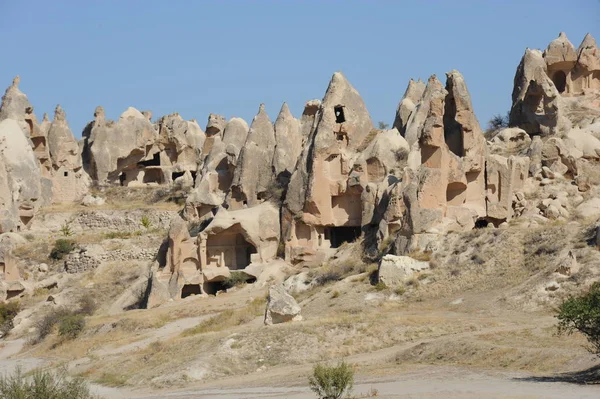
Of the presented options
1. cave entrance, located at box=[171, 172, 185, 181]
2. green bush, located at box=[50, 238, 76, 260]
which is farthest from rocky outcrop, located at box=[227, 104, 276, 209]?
cave entrance, located at box=[171, 172, 185, 181]

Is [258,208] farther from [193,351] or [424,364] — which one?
[424,364]

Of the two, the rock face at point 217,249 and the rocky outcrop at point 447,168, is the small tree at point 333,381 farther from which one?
the rock face at point 217,249

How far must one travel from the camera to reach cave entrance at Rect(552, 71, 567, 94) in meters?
58.5

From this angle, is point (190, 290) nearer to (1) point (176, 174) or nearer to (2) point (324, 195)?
(2) point (324, 195)

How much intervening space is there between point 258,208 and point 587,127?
14.0m

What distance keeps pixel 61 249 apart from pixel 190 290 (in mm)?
9579

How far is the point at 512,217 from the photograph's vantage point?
1658 inches

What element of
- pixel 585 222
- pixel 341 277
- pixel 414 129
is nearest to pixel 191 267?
pixel 341 277

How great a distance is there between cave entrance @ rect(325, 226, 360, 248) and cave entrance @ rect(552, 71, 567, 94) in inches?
660

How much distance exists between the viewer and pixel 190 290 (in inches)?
1769

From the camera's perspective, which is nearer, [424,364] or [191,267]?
[424,364]

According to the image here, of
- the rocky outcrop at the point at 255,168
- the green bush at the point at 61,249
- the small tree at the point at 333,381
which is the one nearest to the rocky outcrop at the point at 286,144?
the rocky outcrop at the point at 255,168

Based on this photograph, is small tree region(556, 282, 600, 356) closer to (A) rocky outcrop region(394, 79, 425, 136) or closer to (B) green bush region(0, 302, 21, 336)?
(B) green bush region(0, 302, 21, 336)

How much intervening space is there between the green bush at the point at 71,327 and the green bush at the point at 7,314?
13.2 ft
